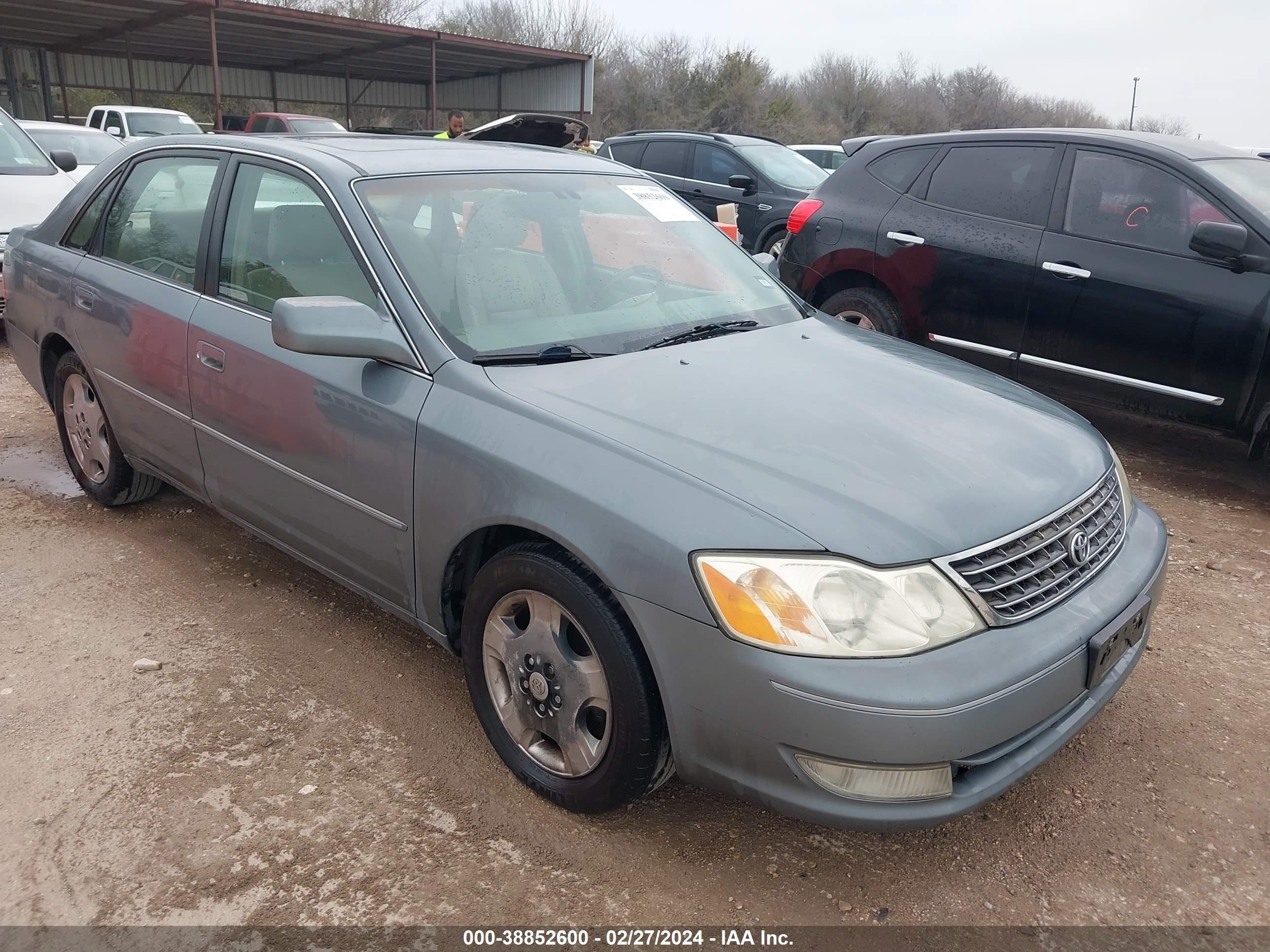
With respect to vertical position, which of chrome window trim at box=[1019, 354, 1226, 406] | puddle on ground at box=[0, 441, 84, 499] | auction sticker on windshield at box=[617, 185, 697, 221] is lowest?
puddle on ground at box=[0, 441, 84, 499]

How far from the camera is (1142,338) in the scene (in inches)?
185

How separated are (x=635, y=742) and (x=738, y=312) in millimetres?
1565

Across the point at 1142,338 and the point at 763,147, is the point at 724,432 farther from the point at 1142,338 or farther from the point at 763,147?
Answer: the point at 763,147

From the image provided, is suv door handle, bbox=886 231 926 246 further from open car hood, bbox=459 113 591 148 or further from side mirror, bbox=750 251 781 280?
open car hood, bbox=459 113 591 148

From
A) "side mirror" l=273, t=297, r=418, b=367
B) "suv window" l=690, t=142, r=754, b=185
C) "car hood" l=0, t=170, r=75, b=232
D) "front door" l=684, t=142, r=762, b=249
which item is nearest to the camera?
"side mirror" l=273, t=297, r=418, b=367

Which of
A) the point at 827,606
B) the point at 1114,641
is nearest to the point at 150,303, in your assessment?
the point at 827,606

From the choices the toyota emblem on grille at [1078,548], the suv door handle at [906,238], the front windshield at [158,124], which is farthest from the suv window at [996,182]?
the front windshield at [158,124]

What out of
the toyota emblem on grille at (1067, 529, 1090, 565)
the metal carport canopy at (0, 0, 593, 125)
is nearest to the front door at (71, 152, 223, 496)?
the toyota emblem on grille at (1067, 529, 1090, 565)

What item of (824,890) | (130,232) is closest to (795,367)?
(824,890)

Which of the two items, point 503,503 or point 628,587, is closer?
point 628,587

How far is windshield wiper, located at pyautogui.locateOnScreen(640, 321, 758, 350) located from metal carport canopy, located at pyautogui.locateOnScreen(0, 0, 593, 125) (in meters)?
16.1

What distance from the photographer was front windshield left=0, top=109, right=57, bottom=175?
7582mm

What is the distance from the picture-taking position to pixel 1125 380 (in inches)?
188

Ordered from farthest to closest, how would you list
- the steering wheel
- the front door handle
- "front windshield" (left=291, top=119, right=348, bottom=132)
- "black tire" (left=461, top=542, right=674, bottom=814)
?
"front windshield" (left=291, top=119, right=348, bottom=132) < the front door handle < the steering wheel < "black tire" (left=461, top=542, right=674, bottom=814)
